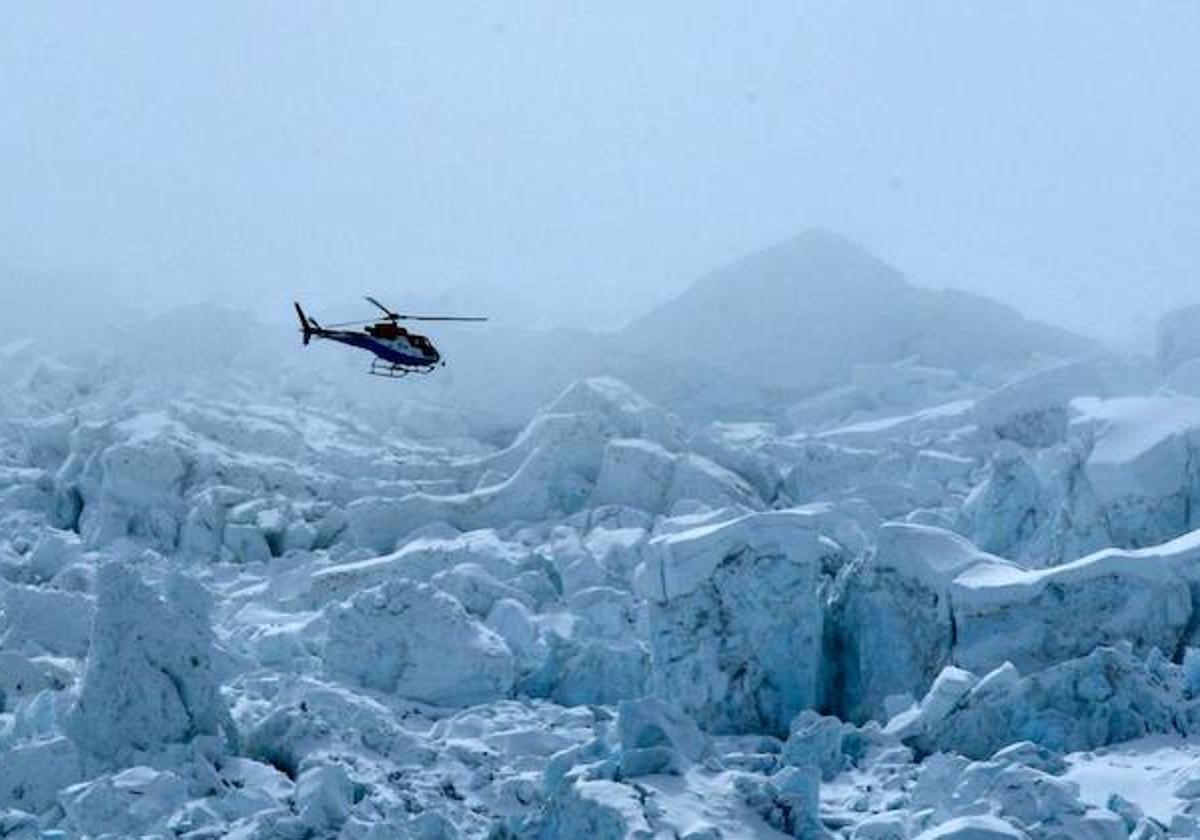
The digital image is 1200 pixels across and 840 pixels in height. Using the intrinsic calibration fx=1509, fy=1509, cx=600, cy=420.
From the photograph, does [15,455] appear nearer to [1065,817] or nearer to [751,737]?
[751,737]

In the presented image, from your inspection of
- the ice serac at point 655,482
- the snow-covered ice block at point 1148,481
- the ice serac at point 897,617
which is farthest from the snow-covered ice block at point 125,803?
the ice serac at point 655,482

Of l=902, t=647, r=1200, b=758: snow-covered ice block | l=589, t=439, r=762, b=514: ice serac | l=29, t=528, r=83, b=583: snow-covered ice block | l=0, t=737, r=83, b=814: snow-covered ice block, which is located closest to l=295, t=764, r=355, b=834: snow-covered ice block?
l=0, t=737, r=83, b=814: snow-covered ice block

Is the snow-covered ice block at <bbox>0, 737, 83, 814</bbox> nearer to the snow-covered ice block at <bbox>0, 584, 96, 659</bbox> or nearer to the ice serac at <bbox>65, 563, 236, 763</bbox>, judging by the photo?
the ice serac at <bbox>65, 563, 236, 763</bbox>

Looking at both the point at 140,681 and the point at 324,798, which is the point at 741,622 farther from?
the point at 140,681

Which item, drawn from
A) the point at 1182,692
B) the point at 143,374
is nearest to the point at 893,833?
the point at 1182,692

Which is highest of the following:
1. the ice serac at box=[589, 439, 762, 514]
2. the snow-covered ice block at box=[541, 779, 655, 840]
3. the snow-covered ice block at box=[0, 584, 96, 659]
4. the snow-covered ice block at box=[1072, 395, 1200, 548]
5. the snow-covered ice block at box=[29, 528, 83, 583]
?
the snow-covered ice block at box=[1072, 395, 1200, 548]

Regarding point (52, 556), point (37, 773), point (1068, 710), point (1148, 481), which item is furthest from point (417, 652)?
point (52, 556)
